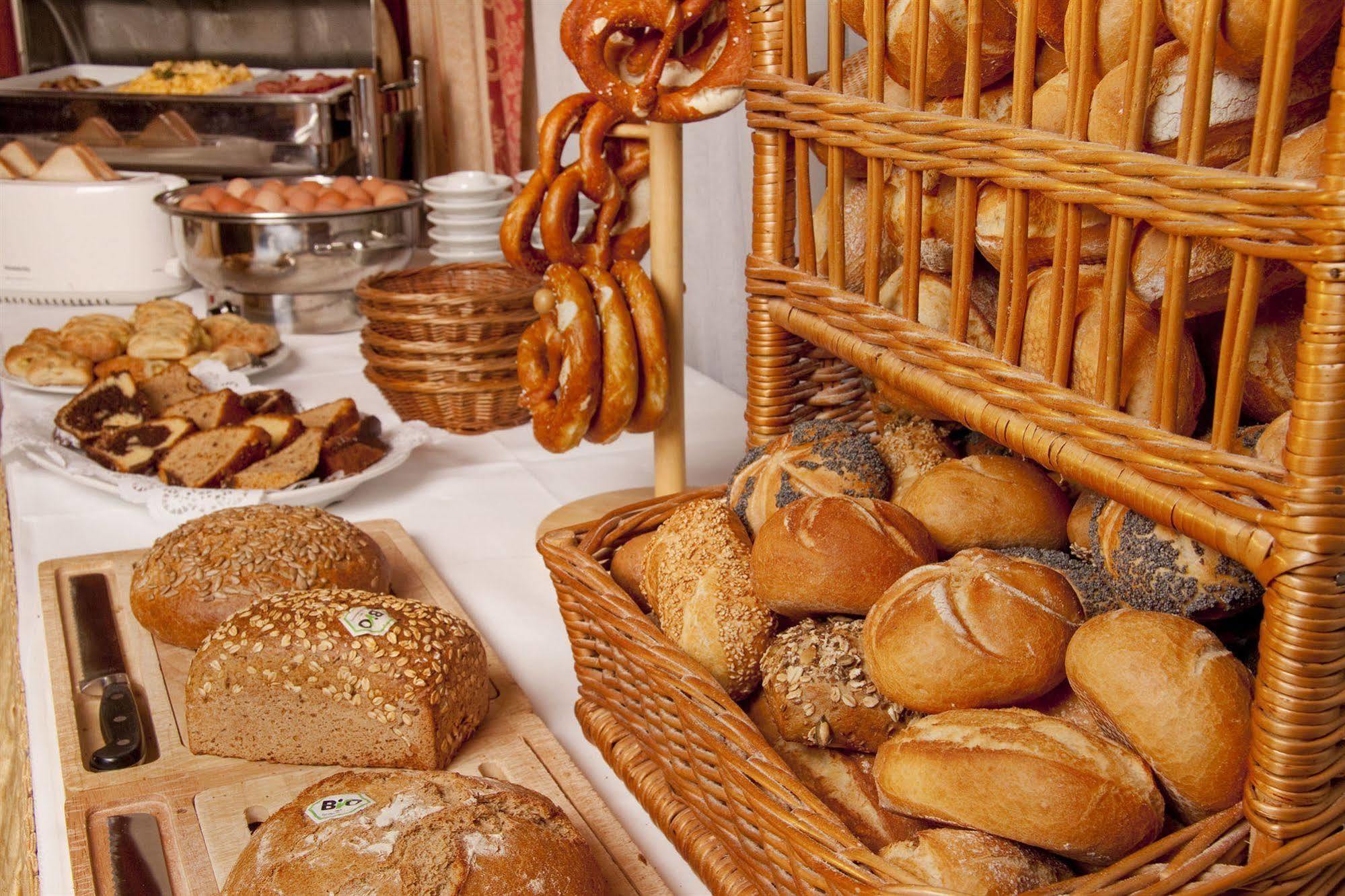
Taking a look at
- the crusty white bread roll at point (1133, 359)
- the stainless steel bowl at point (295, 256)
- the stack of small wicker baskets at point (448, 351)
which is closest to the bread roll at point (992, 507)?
the crusty white bread roll at point (1133, 359)

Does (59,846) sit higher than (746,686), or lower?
lower

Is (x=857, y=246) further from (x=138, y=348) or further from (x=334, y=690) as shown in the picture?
(x=138, y=348)

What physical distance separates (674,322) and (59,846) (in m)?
0.79

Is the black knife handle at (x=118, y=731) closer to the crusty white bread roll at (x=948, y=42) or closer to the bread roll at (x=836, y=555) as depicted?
the bread roll at (x=836, y=555)

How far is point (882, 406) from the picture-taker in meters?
1.09

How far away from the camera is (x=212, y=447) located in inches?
63.3

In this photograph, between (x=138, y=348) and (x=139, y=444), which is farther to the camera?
(x=138, y=348)

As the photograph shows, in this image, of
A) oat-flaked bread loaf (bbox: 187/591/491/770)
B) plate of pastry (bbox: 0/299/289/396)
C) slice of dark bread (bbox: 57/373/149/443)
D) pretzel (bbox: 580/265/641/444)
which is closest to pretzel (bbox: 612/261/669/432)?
pretzel (bbox: 580/265/641/444)

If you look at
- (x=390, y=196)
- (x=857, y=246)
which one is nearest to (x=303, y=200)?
(x=390, y=196)

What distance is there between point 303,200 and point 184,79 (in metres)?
2.25

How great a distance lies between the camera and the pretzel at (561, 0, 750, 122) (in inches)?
45.3

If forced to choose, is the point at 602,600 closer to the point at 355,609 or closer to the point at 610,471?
the point at 355,609

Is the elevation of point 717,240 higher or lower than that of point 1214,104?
lower

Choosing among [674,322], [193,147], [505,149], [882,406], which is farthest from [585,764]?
[193,147]
